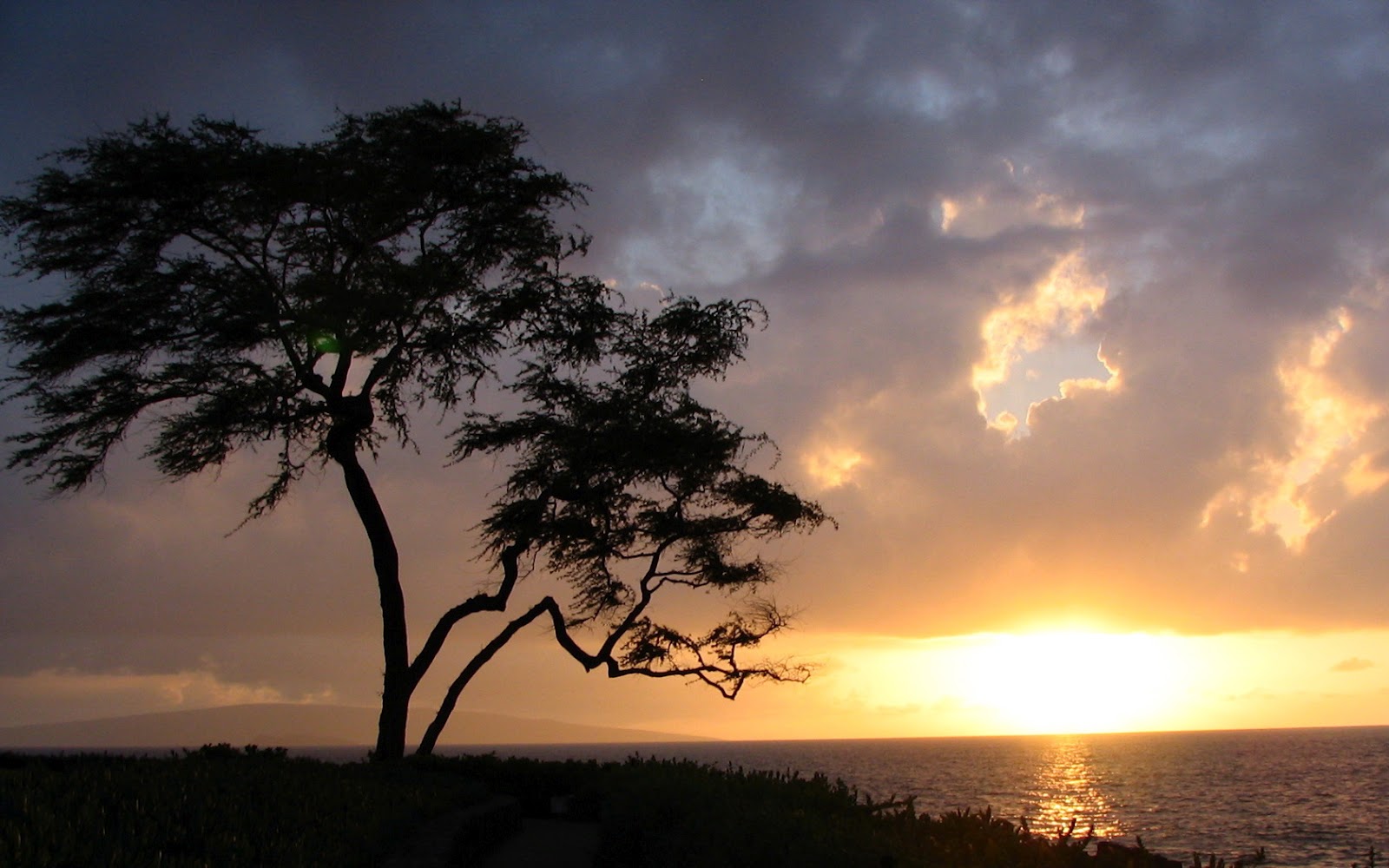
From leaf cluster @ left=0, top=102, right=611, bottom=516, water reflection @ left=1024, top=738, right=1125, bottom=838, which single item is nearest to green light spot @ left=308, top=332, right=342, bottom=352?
leaf cluster @ left=0, top=102, right=611, bottom=516

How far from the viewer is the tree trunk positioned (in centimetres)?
2369

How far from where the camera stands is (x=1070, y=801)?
80.0 m

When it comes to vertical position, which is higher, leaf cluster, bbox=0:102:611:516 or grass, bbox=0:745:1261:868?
leaf cluster, bbox=0:102:611:516

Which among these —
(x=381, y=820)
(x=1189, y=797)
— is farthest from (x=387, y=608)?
(x=1189, y=797)

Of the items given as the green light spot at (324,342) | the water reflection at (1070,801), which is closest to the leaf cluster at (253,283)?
the green light spot at (324,342)

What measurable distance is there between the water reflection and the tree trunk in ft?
82.0

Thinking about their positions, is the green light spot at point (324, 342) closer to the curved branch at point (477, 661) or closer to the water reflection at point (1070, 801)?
the curved branch at point (477, 661)

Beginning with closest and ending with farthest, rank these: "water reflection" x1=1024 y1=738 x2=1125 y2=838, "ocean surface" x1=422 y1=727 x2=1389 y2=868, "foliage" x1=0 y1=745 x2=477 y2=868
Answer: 1. "foliage" x1=0 y1=745 x2=477 y2=868
2. "ocean surface" x1=422 y1=727 x2=1389 y2=868
3. "water reflection" x1=1024 y1=738 x2=1125 y2=838

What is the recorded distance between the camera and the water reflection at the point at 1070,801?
59.6 meters

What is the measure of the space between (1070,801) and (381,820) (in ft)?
253

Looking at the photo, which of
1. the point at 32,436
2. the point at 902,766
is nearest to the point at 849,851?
the point at 32,436

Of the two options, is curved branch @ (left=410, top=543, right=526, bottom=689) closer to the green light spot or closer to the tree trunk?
the tree trunk

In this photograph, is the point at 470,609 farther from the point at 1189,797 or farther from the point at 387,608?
the point at 1189,797

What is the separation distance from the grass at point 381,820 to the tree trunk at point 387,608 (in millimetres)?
4868
